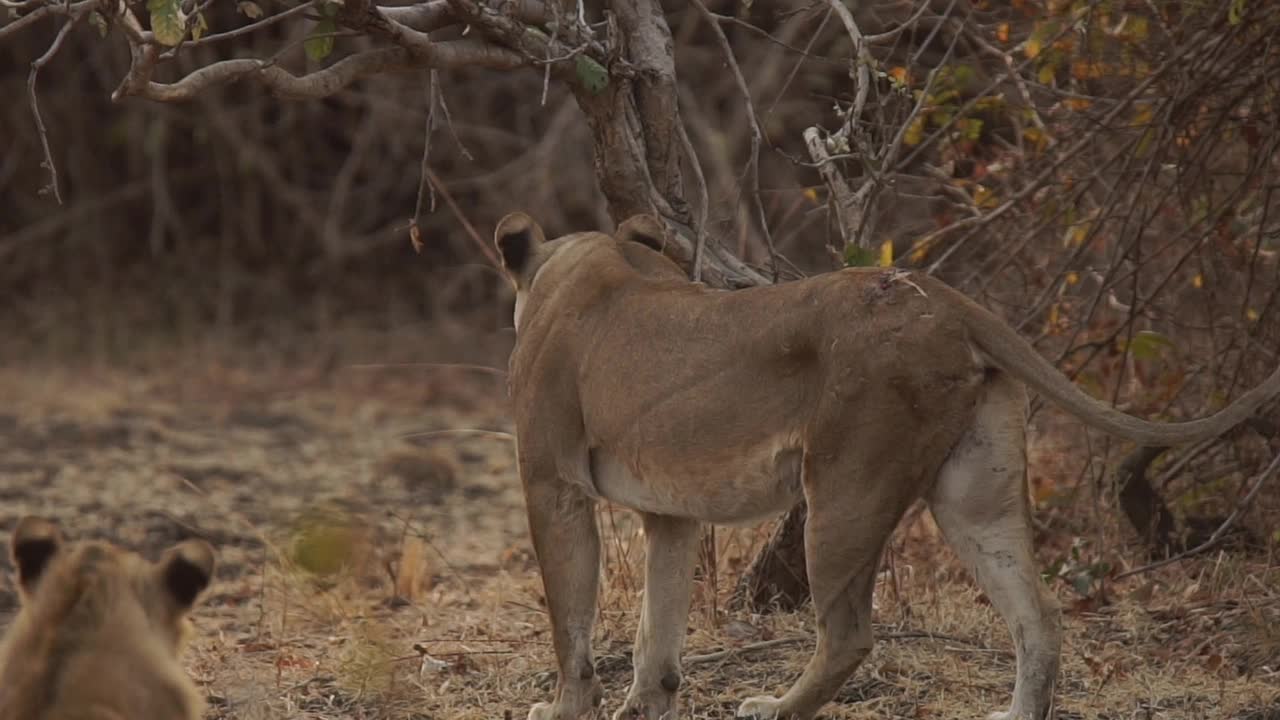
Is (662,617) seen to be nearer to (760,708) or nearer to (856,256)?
(760,708)

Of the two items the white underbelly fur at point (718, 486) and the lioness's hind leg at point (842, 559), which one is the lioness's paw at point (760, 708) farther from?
the white underbelly fur at point (718, 486)

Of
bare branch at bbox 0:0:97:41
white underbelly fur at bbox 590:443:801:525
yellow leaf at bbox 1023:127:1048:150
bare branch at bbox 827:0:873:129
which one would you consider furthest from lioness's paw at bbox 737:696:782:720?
yellow leaf at bbox 1023:127:1048:150

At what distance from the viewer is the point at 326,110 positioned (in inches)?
541

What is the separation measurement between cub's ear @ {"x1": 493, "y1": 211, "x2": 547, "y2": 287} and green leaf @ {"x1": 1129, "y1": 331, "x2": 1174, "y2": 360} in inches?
73.7

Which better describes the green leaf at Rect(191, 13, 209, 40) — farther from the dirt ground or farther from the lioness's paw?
the lioness's paw

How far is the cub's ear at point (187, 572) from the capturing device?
290 cm

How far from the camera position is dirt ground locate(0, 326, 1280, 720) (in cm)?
489

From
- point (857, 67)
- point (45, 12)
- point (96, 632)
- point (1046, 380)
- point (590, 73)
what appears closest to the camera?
point (96, 632)

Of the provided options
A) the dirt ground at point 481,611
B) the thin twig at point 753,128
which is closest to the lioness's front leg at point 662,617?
the dirt ground at point 481,611

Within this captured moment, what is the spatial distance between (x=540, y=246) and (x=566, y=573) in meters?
0.95

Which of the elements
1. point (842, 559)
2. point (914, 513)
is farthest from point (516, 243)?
point (914, 513)

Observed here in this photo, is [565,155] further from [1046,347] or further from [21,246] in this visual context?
[1046,347]

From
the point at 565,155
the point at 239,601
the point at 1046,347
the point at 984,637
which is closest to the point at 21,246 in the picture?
the point at 565,155

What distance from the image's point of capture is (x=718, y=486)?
4293 millimetres
